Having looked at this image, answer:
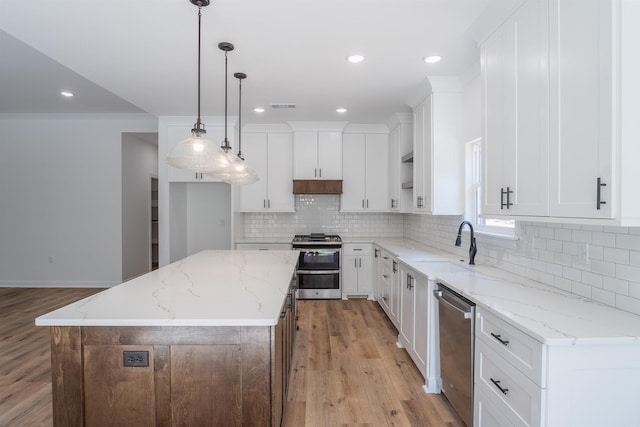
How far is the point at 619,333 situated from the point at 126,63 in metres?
3.64

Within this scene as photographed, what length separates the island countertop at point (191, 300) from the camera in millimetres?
1477

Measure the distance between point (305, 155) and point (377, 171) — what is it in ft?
3.69

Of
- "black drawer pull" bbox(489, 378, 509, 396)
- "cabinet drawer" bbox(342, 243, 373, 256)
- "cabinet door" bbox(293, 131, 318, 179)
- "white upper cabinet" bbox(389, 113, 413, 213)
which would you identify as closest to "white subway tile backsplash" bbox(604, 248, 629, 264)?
"black drawer pull" bbox(489, 378, 509, 396)

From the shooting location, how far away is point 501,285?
211 centimetres

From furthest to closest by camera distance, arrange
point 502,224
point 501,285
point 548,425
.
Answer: point 502,224
point 501,285
point 548,425

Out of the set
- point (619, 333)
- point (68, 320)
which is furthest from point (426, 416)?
point (68, 320)

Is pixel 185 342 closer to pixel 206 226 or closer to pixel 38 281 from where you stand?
pixel 206 226

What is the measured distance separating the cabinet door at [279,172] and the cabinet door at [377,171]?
956 millimetres

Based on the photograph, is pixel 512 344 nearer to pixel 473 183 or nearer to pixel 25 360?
pixel 473 183

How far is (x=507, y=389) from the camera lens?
5.08ft

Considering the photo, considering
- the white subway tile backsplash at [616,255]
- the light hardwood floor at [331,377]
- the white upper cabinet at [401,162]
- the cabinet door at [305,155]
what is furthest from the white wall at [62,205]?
the white subway tile backsplash at [616,255]

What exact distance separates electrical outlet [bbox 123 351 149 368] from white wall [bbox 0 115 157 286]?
463 centimetres

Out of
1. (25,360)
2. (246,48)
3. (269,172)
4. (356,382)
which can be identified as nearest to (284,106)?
(269,172)

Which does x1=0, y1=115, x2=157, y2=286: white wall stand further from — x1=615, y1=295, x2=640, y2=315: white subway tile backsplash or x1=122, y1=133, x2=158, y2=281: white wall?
x1=615, y1=295, x2=640, y2=315: white subway tile backsplash
